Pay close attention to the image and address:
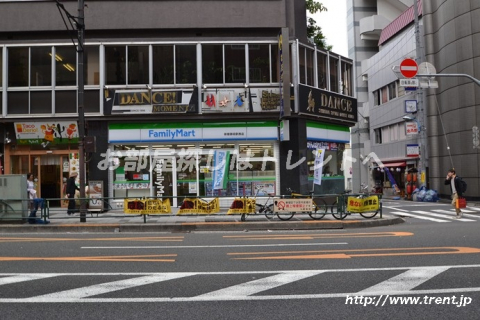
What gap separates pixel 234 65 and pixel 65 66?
27.0 ft

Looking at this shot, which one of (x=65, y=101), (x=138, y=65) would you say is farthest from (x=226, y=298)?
(x=65, y=101)

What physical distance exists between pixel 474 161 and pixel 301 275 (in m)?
28.3

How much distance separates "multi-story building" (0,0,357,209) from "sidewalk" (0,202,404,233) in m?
4.95

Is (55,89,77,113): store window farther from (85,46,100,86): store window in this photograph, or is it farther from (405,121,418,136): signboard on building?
(405,121,418,136): signboard on building

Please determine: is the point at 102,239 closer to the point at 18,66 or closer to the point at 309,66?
the point at 18,66

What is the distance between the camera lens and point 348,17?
64062 millimetres

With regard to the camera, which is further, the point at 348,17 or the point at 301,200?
the point at 348,17

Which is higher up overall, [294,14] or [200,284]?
[294,14]

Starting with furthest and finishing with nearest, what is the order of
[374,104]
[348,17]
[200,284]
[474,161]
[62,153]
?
1. [348,17]
2. [374,104]
3. [474,161]
4. [62,153]
5. [200,284]

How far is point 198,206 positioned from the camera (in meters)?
18.6

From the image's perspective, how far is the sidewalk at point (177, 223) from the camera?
17.3 m

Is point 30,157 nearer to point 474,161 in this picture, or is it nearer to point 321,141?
point 321,141

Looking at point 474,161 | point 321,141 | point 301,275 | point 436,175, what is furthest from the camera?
point 436,175

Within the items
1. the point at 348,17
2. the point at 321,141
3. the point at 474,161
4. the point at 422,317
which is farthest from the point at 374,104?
the point at 422,317
